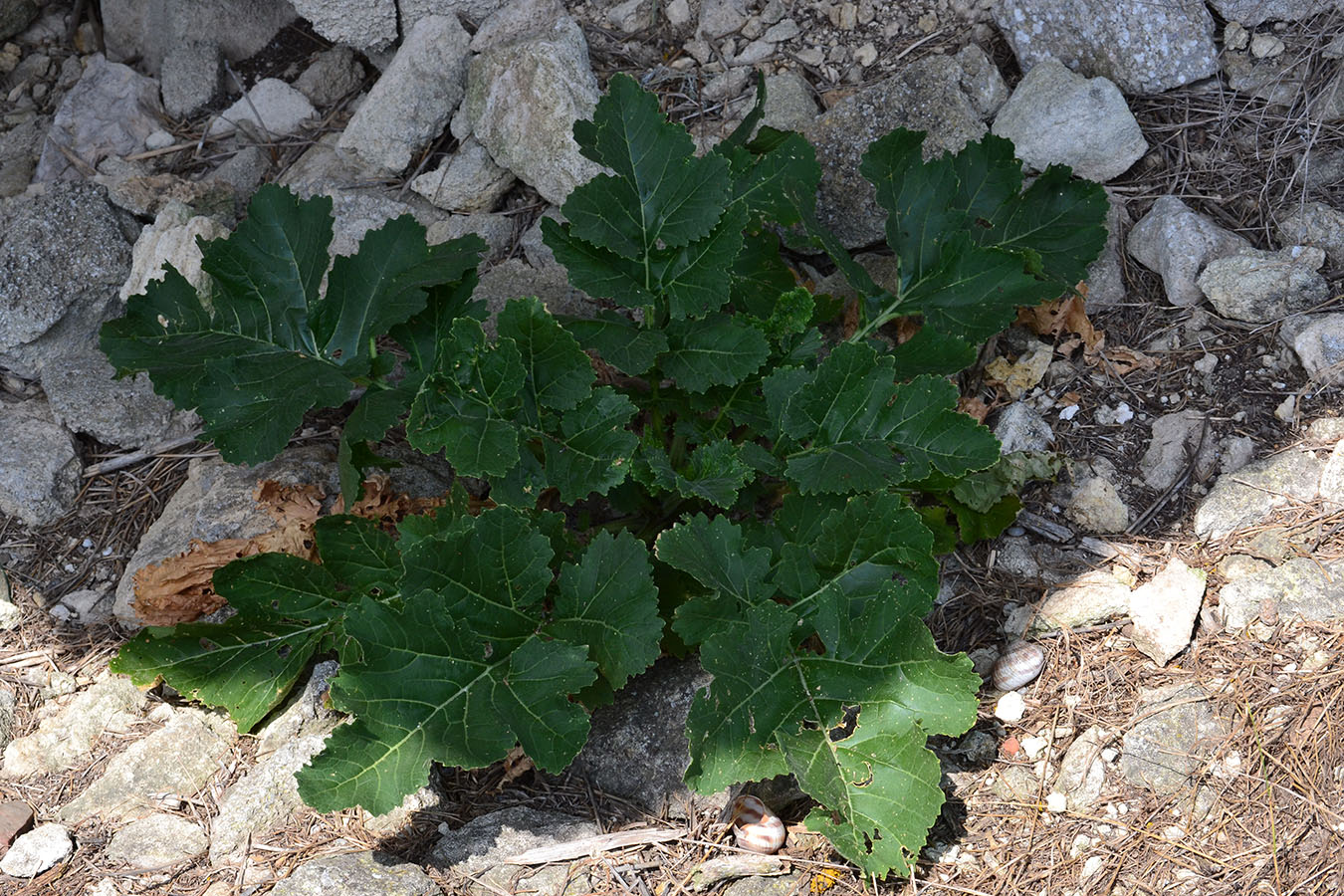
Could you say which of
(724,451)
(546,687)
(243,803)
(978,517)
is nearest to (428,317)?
(724,451)

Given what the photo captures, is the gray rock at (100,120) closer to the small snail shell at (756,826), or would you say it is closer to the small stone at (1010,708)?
the small snail shell at (756,826)

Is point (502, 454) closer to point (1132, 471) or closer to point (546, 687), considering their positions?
point (546, 687)

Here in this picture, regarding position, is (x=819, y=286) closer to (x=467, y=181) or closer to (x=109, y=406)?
(x=467, y=181)

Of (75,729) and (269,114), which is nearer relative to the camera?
(75,729)

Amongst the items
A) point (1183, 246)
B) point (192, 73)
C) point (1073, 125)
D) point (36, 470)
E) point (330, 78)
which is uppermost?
point (192, 73)

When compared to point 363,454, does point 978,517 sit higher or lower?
lower

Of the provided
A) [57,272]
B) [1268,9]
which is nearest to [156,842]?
[57,272]
